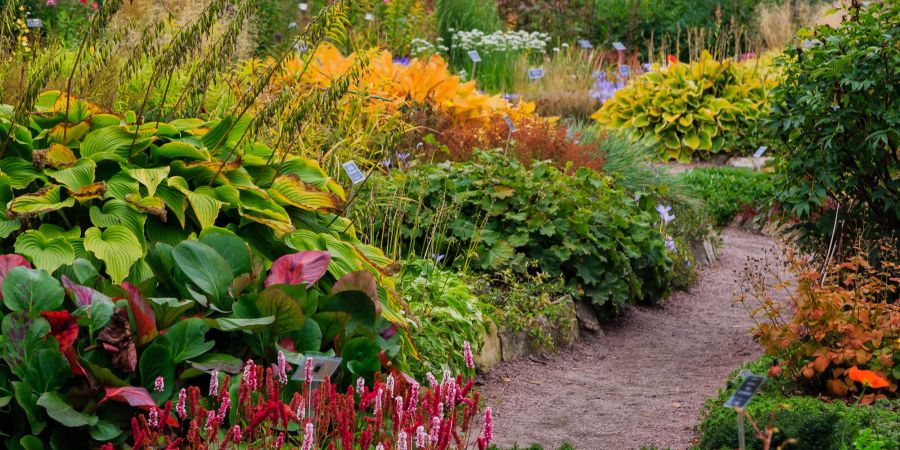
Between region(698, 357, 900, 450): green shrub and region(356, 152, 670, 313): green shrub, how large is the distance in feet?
5.91

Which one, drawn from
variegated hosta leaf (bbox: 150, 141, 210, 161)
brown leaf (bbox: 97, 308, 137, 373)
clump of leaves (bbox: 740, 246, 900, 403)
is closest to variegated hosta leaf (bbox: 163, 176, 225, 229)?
variegated hosta leaf (bbox: 150, 141, 210, 161)

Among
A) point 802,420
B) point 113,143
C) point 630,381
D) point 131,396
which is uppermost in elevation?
point 113,143

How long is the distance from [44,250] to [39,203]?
20 centimetres

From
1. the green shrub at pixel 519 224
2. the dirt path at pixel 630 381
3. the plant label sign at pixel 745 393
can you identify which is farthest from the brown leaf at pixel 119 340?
the green shrub at pixel 519 224

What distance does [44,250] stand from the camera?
3.54m

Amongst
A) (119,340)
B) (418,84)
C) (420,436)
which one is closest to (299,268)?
(119,340)

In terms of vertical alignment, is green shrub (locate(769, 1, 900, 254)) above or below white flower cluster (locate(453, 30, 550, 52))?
below

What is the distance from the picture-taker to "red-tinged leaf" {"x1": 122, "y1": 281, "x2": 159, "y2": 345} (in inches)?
127

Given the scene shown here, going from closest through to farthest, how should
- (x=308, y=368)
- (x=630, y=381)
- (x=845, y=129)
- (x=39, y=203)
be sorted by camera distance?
(x=308, y=368) < (x=39, y=203) < (x=630, y=381) < (x=845, y=129)

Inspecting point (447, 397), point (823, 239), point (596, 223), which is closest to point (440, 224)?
point (596, 223)

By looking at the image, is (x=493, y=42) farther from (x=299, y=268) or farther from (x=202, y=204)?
(x=299, y=268)

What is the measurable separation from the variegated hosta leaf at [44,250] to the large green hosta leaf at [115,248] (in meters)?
0.08

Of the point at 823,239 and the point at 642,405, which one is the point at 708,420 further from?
the point at 823,239

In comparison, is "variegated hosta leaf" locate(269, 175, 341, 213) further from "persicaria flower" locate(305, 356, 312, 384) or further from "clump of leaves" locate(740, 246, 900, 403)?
"clump of leaves" locate(740, 246, 900, 403)
